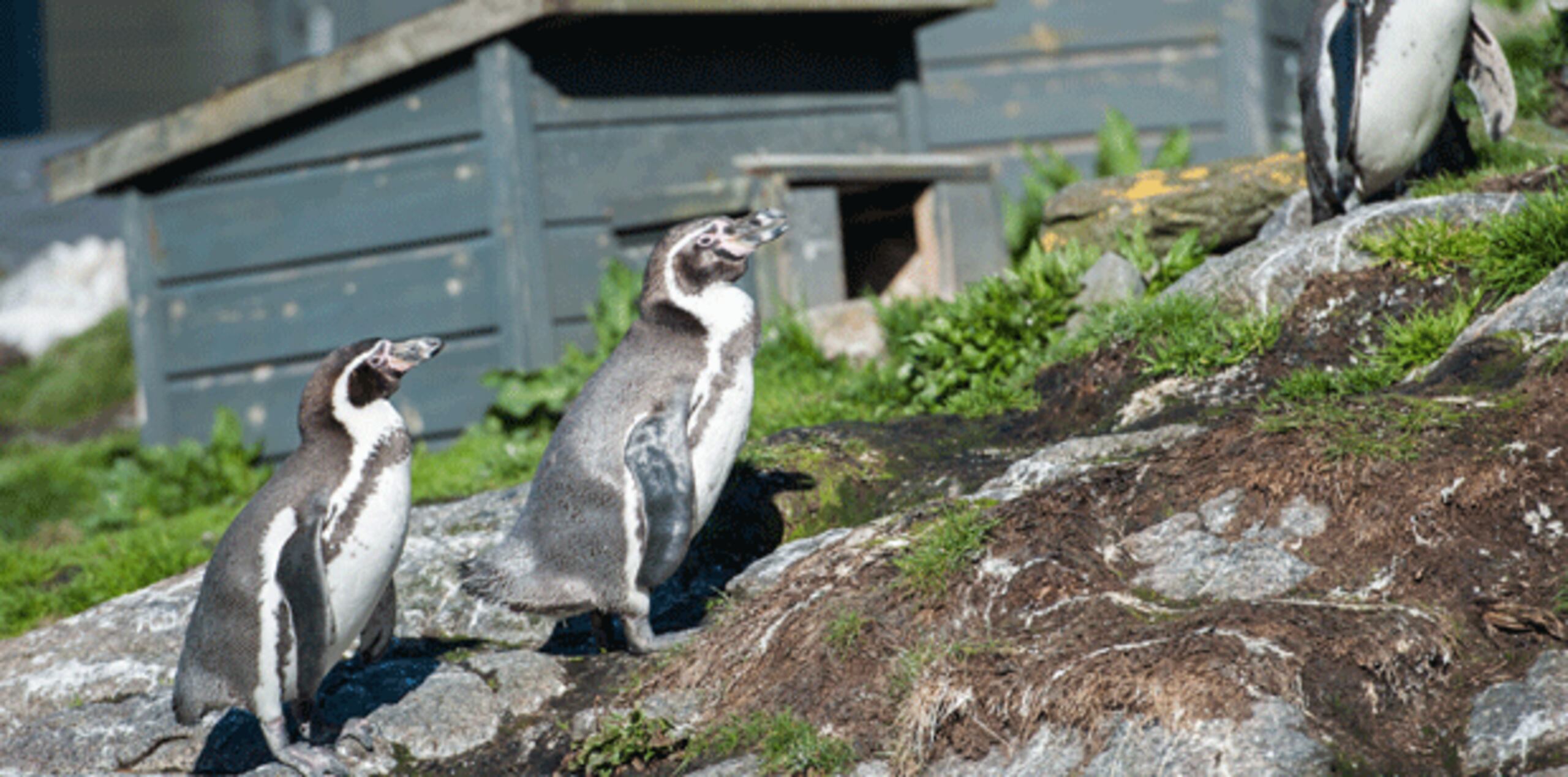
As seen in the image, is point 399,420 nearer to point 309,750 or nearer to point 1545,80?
point 309,750

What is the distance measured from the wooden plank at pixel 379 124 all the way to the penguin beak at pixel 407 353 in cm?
500

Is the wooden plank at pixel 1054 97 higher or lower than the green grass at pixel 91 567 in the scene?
higher

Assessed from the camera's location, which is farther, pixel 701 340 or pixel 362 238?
pixel 362 238

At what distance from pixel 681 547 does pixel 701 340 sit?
665mm

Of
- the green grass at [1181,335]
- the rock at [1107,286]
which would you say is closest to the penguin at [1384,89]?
the rock at [1107,286]

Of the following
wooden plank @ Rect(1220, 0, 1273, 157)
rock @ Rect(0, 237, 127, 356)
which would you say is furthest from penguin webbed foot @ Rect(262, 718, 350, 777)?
rock @ Rect(0, 237, 127, 356)

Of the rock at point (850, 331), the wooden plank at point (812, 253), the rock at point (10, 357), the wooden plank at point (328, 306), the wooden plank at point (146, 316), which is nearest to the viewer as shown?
the rock at point (850, 331)

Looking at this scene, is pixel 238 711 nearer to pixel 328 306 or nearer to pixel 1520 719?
pixel 1520 719

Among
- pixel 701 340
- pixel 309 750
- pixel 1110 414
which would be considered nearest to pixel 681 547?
pixel 701 340

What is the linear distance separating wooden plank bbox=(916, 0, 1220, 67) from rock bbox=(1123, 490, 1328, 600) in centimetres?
850

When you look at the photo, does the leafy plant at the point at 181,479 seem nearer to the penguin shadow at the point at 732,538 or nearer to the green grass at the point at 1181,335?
the penguin shadow at the point at 732,538

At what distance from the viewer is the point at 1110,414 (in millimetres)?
5832

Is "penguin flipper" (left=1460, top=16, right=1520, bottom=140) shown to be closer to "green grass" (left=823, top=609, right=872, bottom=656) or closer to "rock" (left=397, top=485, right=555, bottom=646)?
"green grass" (left=823, top=609, right=872, bottom=656)

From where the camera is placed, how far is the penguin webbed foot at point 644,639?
4.66 metres
